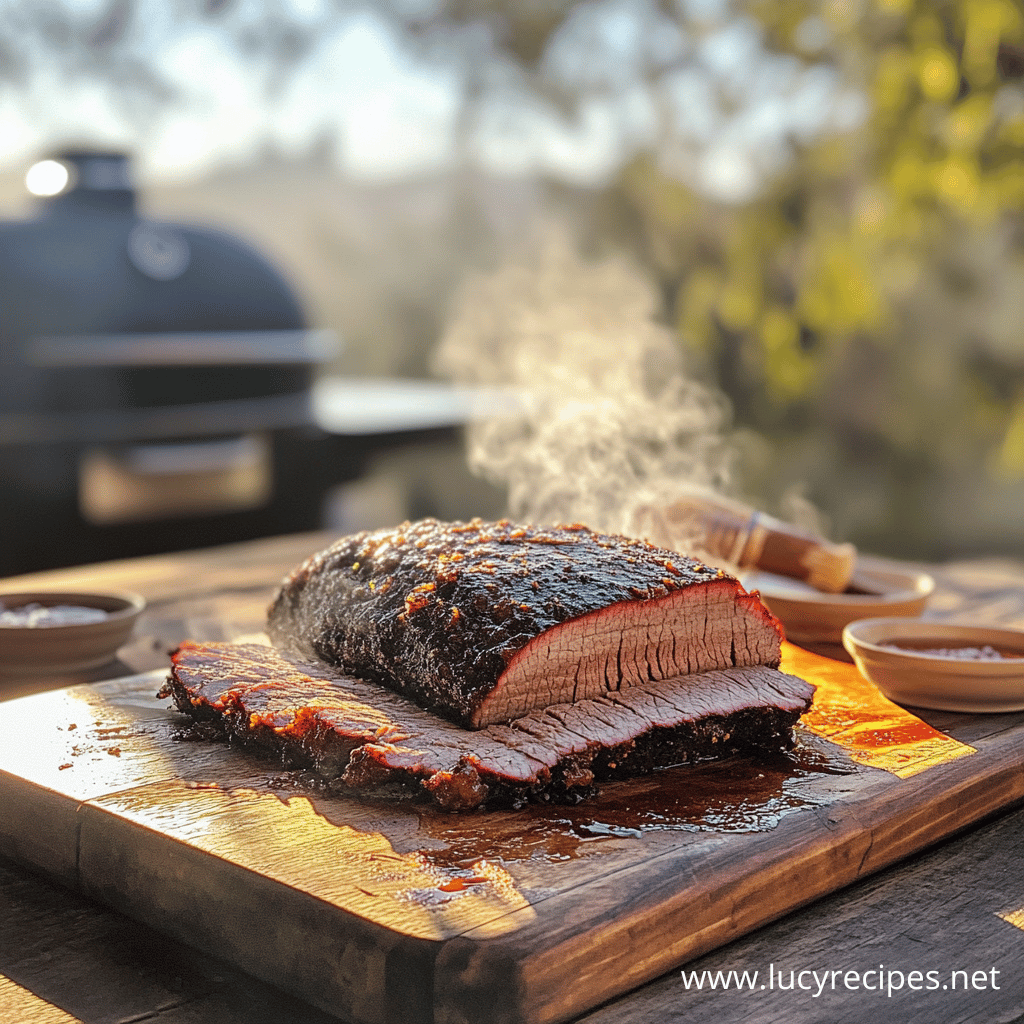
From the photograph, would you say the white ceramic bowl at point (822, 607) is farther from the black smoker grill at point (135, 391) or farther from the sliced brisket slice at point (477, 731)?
the black smoker grill at point (135, 391)

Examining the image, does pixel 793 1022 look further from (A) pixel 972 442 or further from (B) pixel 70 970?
(A) pixel 972 442

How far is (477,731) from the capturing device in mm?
1741

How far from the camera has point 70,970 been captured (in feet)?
4.55

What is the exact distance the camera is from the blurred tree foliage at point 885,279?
16.7 ft

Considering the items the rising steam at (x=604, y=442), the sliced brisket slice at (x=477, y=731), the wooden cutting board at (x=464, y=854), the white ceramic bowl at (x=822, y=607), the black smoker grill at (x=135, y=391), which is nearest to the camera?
the wooden cutting board at (x=464, y=854)

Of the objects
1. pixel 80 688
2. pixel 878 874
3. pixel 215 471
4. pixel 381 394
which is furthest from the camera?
pixel 381 394

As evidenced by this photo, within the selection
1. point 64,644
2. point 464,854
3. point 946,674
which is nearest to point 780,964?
point 464,854

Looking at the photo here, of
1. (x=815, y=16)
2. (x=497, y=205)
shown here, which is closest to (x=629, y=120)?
(x=497, y=205)

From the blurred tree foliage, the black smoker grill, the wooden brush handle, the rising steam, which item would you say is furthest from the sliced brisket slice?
the blurred tree foliage

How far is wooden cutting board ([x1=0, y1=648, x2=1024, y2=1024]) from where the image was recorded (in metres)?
1.26

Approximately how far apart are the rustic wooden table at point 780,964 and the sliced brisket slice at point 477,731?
32cm

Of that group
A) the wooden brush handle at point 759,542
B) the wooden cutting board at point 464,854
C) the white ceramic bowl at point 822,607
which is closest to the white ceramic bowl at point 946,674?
the wooden cutting board at point 464,854

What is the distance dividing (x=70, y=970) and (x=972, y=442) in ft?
31.7

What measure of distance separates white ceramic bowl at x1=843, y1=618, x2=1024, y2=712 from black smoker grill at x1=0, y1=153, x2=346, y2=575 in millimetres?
3508
